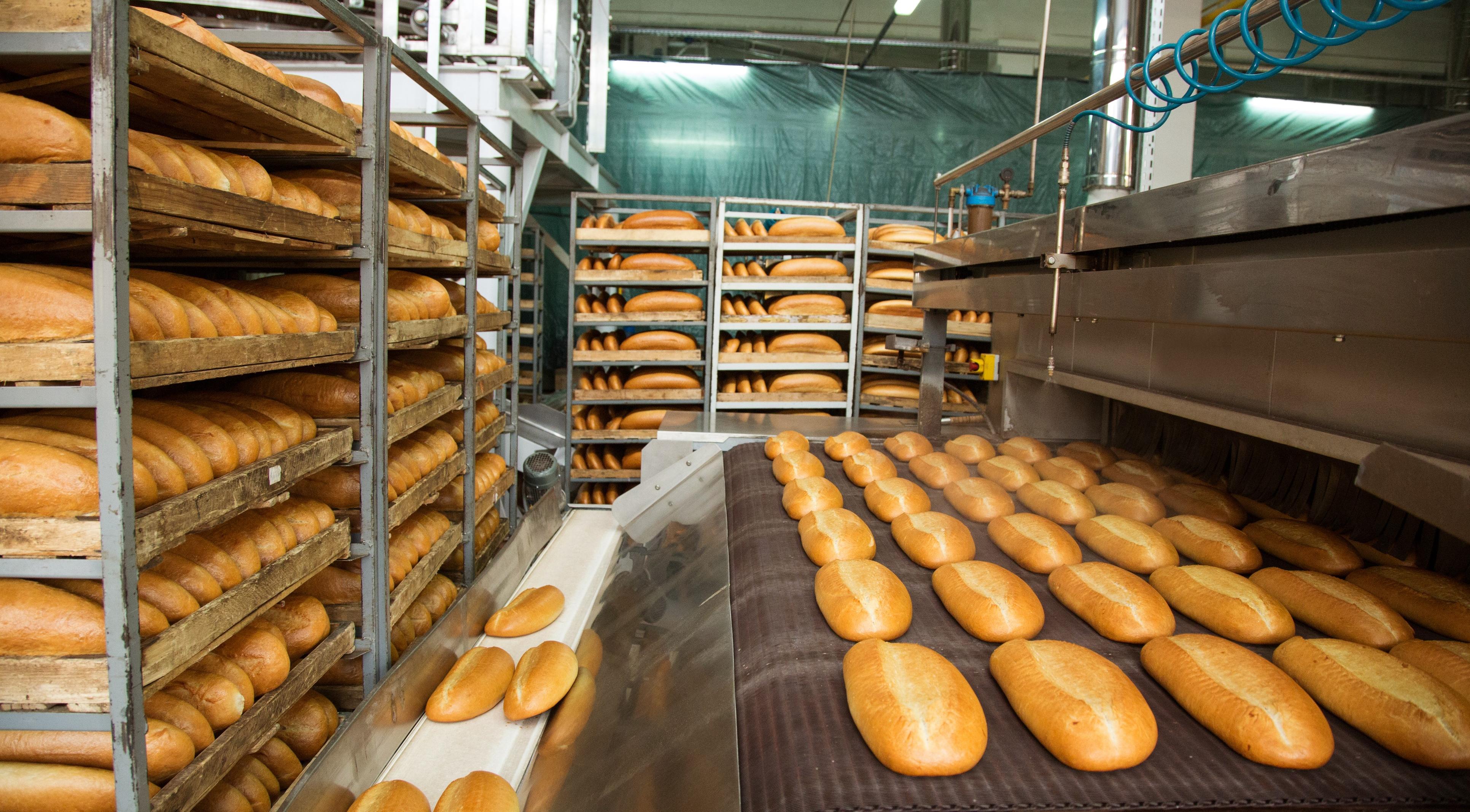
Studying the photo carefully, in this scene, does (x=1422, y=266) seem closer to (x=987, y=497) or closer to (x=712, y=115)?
(x=987, y=497)

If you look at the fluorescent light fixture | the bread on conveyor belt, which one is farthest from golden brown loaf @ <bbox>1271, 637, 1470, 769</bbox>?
the fluorescent light fixture

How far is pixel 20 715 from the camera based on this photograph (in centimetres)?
117

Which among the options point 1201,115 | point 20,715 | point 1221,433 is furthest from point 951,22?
point 20,715

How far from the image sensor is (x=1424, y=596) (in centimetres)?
A: 125

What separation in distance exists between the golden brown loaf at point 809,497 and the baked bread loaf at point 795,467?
0.35 feet

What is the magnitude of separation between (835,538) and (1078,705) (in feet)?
2.20

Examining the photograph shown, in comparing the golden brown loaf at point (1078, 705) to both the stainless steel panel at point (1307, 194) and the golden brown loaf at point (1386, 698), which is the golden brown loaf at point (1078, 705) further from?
the stainless steel panel at point (1307, 194)

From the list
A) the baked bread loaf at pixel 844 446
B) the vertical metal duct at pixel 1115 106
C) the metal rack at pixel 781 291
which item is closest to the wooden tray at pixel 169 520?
the baked bread loaf at pixel 844 446

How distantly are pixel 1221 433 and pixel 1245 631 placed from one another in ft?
2.89

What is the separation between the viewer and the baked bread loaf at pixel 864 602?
4.13ft

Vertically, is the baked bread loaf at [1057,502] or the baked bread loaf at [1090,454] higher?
the baked bread loaf at [1090,454]

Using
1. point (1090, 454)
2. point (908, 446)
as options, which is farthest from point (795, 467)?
point (1090, 454)

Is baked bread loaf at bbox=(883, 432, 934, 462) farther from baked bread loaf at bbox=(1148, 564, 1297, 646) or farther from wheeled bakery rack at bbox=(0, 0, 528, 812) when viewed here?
wheeled bakery rack at bbox=(0, 0, 528, 812)

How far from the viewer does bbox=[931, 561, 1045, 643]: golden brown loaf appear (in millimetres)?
1252
